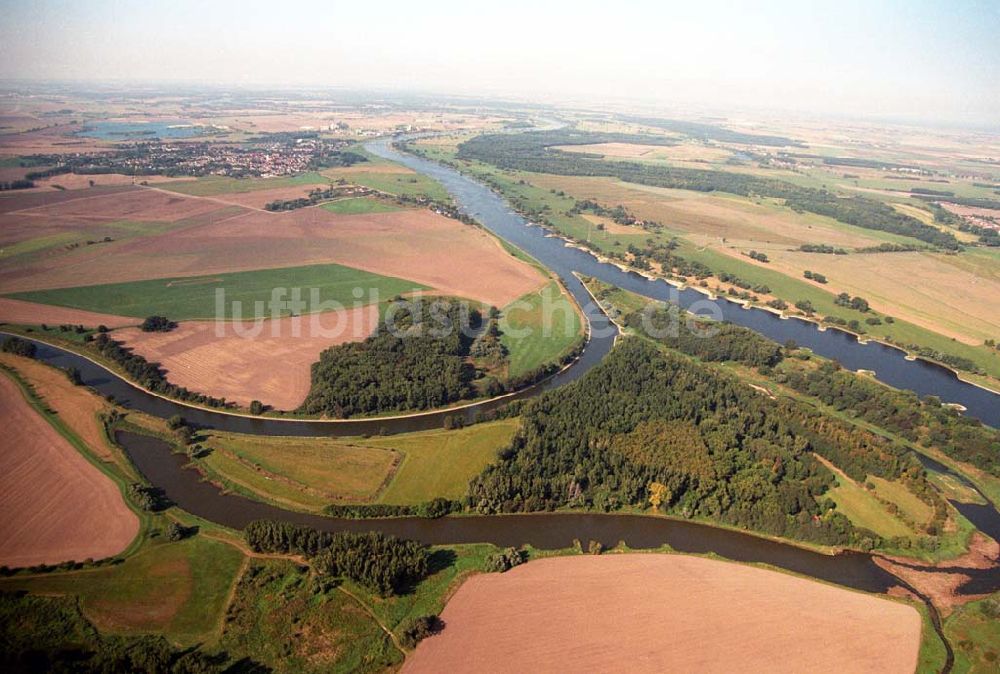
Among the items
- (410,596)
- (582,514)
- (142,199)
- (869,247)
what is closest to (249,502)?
(410,596)

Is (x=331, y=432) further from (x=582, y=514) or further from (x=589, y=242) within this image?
(x=589, y=242)

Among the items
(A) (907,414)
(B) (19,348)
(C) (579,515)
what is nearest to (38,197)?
(B) (19,348)

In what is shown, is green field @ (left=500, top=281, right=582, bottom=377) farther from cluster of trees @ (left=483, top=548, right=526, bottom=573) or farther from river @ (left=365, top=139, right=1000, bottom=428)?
cluster of trees @ (left=483, top=548, right=526, bottom=573)

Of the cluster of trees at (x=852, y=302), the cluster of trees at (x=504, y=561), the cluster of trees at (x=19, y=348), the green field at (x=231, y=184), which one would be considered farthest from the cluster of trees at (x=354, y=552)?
the green field at (x=231, y=184)

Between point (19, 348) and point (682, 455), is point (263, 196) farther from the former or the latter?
point (682, 455)

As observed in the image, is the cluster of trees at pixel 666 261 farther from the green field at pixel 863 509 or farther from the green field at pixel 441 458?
the green field at pixel 441 458

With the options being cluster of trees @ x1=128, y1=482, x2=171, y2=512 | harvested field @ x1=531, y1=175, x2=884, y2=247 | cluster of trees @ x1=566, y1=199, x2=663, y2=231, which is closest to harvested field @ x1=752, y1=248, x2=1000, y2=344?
harvested field @ x1=531, y1=175, x2=884, y2=247
